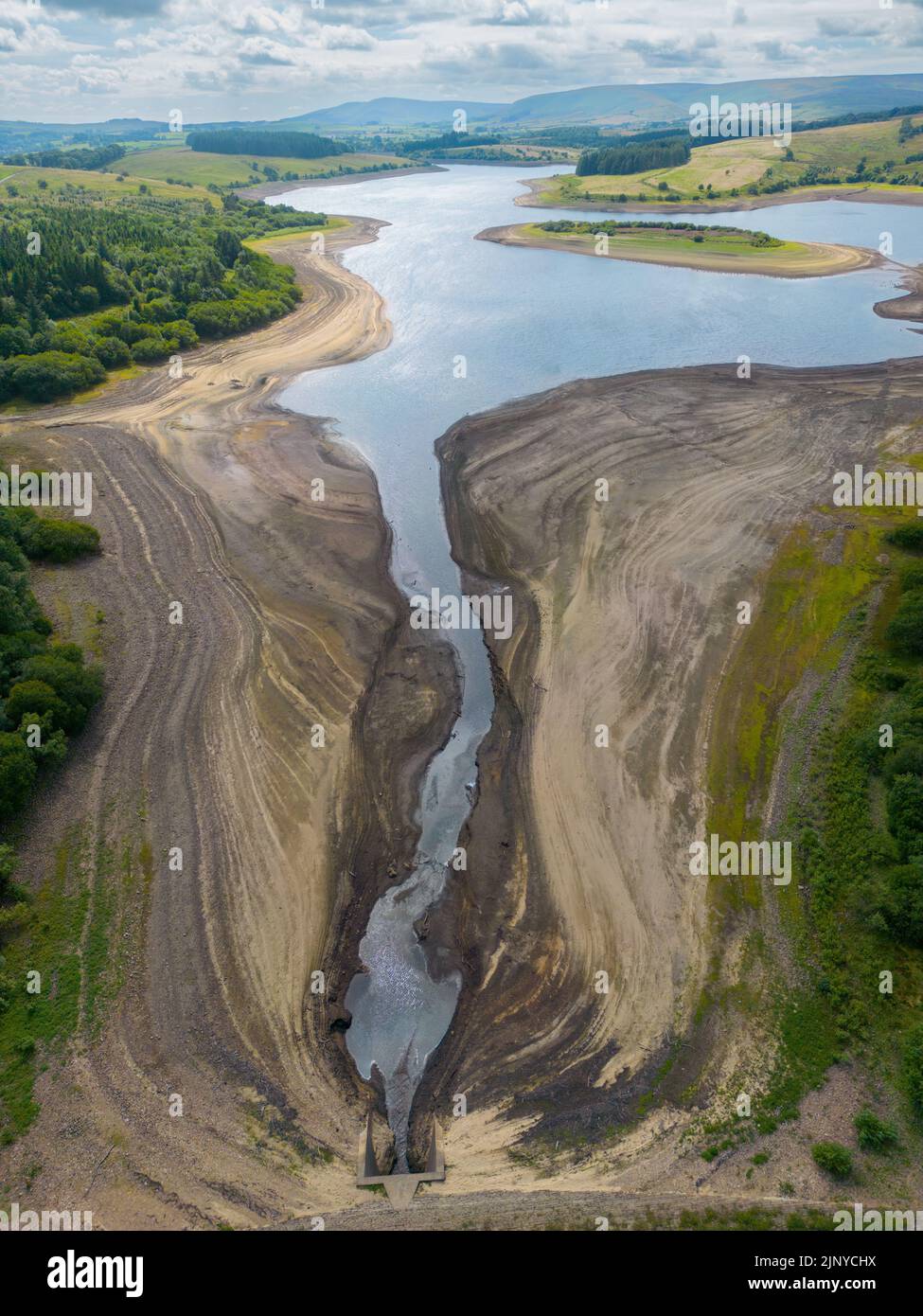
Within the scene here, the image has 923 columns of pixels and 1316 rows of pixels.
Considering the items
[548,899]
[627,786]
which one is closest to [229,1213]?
[548,899]

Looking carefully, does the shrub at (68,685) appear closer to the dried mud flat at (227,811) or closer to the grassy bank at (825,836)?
the dried mud flat at (227,811)

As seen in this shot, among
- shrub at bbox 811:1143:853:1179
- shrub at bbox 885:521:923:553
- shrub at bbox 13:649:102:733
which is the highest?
shrub at bbox 885:521:923:553

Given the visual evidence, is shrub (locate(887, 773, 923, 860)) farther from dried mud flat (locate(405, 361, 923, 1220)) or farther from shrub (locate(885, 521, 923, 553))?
shrub (locate(885, 521, 923, 553))

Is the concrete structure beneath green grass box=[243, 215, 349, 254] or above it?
beneath

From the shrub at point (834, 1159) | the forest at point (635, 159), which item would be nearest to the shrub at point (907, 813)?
the shrub at point (834, 1159)

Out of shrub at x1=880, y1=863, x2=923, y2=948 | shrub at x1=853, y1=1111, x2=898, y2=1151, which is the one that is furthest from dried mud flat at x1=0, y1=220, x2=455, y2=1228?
shrub at x1=880, y1=863, x2=923, y2=948
